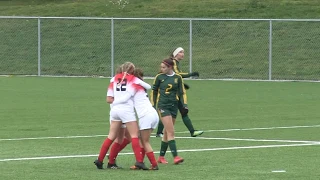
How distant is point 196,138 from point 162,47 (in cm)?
2287

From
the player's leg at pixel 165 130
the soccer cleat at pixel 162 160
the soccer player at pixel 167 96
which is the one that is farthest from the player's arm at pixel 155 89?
the soccer cleat at pixel 162 160

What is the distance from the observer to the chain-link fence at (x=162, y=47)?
1540 inches

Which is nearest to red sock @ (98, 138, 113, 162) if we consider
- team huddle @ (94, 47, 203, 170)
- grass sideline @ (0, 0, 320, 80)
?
team huddle @ (94, 47, 203, 170)

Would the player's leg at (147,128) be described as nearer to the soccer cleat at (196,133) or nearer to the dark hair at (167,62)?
the dark hair at (167,62)

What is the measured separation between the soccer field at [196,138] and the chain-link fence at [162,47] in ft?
17.6

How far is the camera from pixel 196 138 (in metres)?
18.6

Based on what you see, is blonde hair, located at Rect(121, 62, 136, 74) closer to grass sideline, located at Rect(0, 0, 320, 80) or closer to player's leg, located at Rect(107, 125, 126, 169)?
player's leg, located at Rect(107, 125, 126, 169)

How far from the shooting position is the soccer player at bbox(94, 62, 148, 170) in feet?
46.3

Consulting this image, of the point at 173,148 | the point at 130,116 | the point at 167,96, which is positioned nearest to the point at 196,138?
the point at 167,96

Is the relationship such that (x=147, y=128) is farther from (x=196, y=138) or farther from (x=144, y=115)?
(x=196, y=138)

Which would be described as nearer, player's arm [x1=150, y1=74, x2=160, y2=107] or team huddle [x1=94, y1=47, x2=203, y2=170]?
team huddle [x1=94, y1=47, x2=203, y2=170]

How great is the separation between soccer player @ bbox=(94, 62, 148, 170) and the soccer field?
321 millimetres

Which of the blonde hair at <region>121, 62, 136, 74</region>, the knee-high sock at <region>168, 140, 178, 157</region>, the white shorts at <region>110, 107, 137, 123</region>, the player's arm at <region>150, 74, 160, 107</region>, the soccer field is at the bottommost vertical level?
the soccer field

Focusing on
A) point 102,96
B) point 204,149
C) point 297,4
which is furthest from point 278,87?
point 204,149
